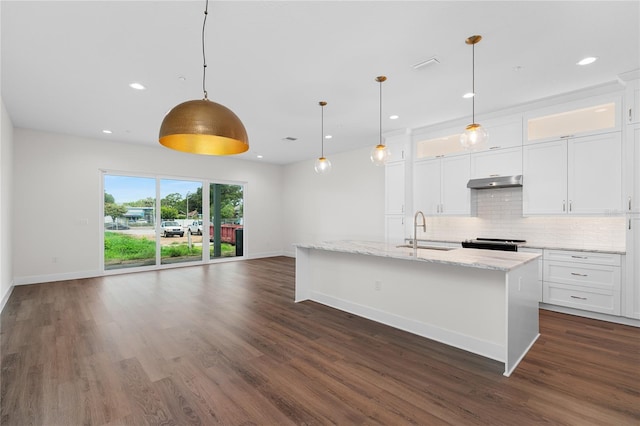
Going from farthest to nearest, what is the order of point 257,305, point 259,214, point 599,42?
point 259,214, point 257,305, point 599,42

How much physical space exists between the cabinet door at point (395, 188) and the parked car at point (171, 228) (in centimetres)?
512

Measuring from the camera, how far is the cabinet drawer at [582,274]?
3736mm

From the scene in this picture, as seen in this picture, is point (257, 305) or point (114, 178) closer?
point (257, 305)

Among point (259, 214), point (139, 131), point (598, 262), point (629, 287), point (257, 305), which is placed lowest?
point (257, 305)

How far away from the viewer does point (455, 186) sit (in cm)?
533

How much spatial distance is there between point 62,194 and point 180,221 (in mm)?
2338

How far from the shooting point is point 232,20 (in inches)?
101

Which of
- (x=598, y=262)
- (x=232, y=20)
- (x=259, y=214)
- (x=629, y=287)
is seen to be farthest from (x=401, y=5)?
(x=259, y=214)

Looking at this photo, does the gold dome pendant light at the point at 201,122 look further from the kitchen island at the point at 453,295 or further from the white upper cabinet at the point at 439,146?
the white upper cabinet at the point at 439,146

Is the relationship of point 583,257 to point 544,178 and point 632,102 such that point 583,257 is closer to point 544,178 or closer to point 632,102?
point 544,178

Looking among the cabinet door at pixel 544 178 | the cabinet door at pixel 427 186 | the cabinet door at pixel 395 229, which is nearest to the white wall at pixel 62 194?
the cabinet door at pixel 395 229

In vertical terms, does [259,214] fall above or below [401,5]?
below

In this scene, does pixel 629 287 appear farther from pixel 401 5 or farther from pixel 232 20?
pixel 232 20

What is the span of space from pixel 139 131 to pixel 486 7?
5.94 metres
